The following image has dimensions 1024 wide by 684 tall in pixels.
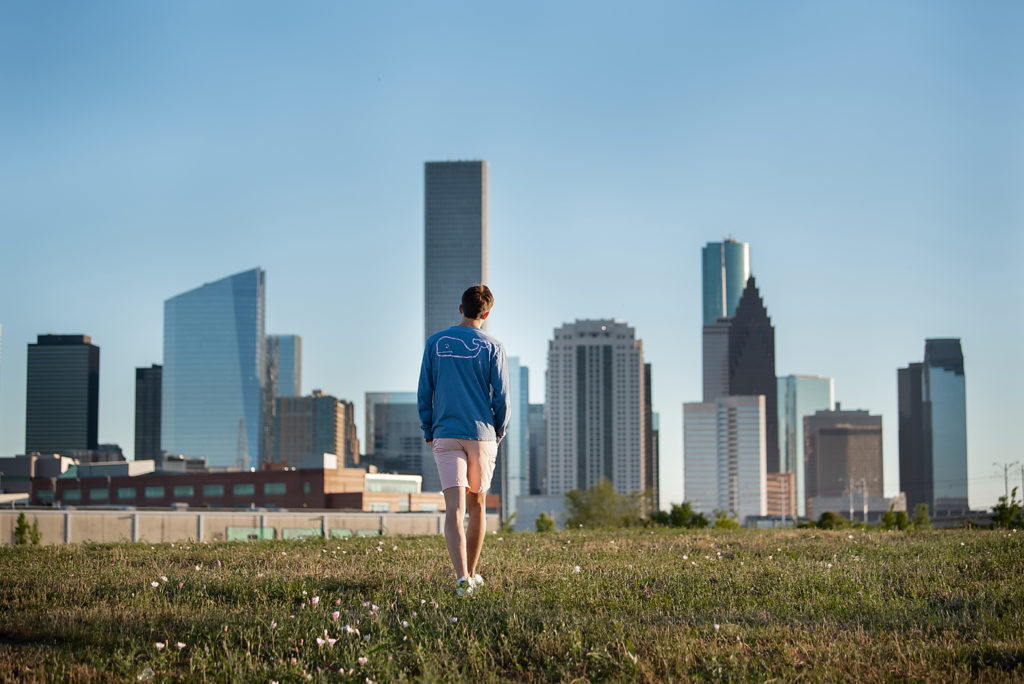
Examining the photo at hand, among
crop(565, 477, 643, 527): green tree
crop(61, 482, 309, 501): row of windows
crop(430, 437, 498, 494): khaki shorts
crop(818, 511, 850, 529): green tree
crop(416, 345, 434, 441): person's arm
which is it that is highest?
crop(416, 345, 434, 441): person's arm

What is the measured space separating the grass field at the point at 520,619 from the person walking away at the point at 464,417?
0.32 meters

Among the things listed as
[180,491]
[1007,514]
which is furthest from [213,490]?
[1007,514]

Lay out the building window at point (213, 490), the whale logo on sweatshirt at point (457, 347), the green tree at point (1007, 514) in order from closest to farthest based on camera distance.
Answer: the whale logo on sweatshirt at point (457, 347) < the green tree at point (1007, 514) < the building window at point (213, 490)

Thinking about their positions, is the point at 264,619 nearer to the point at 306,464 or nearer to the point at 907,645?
the point at 907,645

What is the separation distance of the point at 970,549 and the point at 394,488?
4030 inches

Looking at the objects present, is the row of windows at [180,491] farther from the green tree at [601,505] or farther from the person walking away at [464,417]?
the person walking away at [464,417]

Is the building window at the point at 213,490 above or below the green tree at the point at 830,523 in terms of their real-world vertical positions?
below

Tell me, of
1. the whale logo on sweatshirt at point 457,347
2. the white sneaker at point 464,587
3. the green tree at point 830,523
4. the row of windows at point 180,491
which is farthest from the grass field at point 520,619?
the row of windows at point 180,491

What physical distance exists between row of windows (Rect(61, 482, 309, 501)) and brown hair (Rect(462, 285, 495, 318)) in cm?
8057

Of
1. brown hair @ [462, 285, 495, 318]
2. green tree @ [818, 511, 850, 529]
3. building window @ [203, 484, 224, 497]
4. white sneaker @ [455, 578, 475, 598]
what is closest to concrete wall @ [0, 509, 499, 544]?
green tree @ [818, 511, 850, 529]

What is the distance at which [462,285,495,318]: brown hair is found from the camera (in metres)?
5.98

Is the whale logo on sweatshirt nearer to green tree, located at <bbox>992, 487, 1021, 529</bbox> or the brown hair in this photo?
the brown hair

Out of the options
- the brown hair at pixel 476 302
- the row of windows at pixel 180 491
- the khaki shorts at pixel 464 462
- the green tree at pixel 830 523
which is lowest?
the row of windows at pixel 180 491

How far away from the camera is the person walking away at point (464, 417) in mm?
5652
